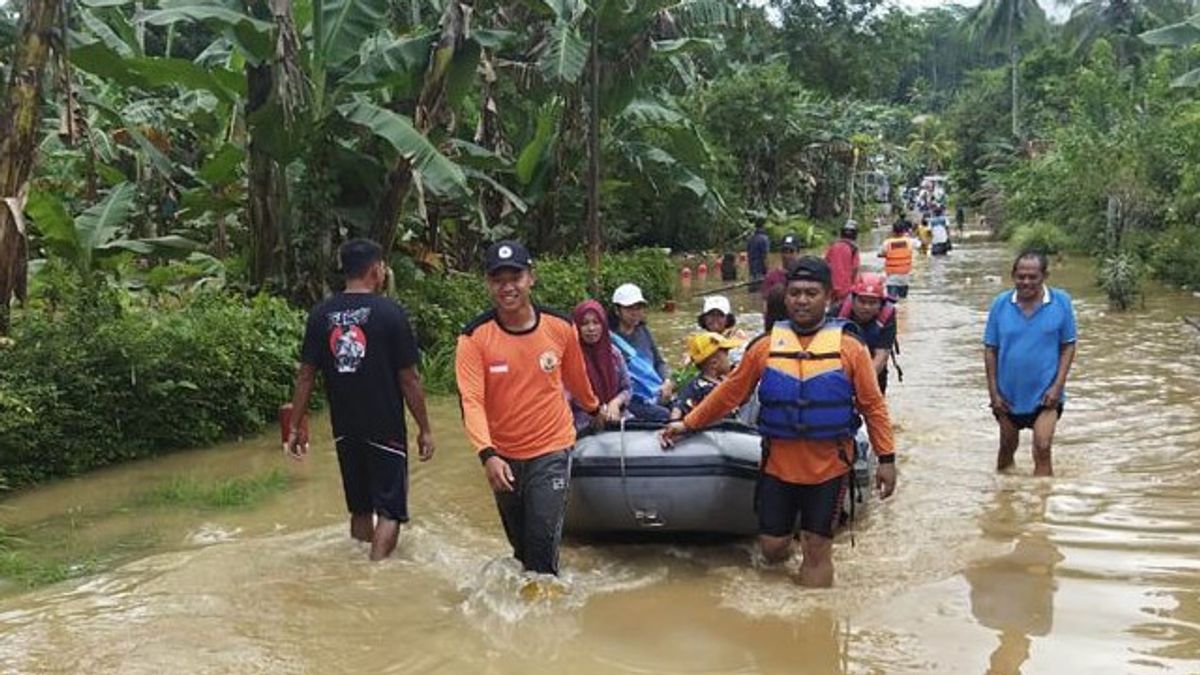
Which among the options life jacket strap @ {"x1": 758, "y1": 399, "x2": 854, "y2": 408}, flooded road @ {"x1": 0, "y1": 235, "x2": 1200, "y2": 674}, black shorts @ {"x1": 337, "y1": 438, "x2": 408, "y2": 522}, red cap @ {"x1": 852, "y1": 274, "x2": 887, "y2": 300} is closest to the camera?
flooded road @ {"x1": 0, "y1": 235, "x2": 1200, "y2": 674}

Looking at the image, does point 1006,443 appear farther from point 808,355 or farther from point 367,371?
point 367,371

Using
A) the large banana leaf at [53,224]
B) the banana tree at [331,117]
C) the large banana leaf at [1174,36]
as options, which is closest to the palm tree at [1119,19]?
the large banana leaf at [1174,36]

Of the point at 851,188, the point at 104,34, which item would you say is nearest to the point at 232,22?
the point at 104,34

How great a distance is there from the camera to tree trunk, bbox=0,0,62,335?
7.42 m

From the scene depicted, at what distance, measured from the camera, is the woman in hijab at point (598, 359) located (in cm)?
614

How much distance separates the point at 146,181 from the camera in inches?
500

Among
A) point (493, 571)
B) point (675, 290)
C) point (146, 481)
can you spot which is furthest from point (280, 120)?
point (675, 290)

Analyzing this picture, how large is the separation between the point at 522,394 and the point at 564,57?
28.5 ft

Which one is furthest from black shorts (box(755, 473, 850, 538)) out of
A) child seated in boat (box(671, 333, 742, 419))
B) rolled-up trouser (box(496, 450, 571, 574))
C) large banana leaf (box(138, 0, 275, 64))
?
large banana leaf (box(138, 0, 275, 64))

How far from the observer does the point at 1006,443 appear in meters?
7.54

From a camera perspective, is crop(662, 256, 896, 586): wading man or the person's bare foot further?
the person's bare foot

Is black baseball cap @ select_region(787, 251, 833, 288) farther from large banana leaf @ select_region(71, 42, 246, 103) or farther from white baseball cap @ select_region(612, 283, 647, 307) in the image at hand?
large banana leaf @ select_region(71, 42, 246, 103)

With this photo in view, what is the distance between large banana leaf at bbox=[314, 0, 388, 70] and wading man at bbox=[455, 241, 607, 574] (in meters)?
5.29

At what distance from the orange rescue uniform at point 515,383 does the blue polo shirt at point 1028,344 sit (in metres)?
3.25
